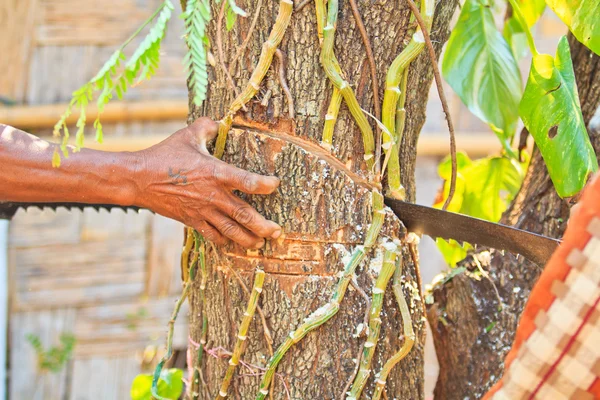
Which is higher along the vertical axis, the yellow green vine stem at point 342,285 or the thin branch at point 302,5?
the thin branch at point 302,5

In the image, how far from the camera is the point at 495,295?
4.17 feet

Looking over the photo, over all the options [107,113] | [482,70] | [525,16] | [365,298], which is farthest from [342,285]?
[107,113]

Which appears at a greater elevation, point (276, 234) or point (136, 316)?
point (276, 234)

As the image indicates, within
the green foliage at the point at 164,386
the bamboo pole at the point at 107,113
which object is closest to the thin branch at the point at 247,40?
the green foliage at the point at 164,386

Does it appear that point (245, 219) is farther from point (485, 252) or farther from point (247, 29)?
point (485, 252)

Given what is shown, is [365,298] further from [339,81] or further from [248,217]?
[339,81]

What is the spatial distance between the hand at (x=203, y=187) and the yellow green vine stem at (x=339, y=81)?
0.47 ft

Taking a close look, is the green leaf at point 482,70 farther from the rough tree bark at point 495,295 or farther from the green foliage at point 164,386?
the green foliage at point 164,386

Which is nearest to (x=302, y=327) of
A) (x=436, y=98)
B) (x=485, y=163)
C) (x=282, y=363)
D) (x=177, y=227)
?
(x=282, y=363)

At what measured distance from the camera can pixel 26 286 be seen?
104 inches

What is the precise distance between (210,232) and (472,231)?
41 centimetres

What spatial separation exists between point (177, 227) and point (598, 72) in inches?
74.5

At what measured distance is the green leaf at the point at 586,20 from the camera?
0.98 m

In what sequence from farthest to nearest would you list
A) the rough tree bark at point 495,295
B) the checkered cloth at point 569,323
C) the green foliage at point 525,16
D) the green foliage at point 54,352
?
the green foliage at point 54,352 < the green foliage at point 525,16 < the rough tree bark at point 495,295 < the checkered cloth at point 569,323
